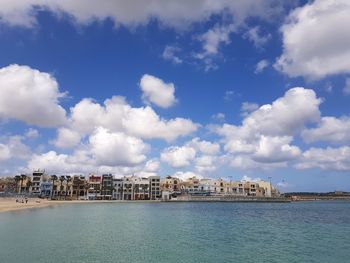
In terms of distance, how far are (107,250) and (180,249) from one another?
7492 millimetres

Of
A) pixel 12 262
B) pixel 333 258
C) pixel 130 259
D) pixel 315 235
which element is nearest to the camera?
pixel 12 262

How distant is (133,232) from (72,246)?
51.6 feet

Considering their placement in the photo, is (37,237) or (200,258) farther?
(37,237)

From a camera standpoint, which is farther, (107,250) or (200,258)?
(107,250)

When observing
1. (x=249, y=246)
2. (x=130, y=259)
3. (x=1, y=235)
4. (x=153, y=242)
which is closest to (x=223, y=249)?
(x=249, y=246)

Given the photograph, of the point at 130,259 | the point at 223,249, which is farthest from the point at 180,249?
the point at 130,259

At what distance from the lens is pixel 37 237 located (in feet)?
147

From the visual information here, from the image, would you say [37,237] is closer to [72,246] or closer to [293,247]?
[72,246]

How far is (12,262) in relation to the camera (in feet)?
97.7

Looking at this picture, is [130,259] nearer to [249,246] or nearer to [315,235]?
[249,246]

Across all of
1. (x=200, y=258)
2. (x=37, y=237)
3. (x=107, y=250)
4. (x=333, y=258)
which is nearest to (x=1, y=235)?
(x=37, y=237)

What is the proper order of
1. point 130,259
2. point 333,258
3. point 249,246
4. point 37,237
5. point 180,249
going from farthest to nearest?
point 37,237, point 249,246, point 180,249, point 333,258, point 130,259

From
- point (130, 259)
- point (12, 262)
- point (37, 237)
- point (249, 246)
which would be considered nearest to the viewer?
point (12, 262)

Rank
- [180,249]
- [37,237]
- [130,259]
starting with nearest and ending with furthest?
1. [130,259]
2. [180,249]
3. [37,237]
